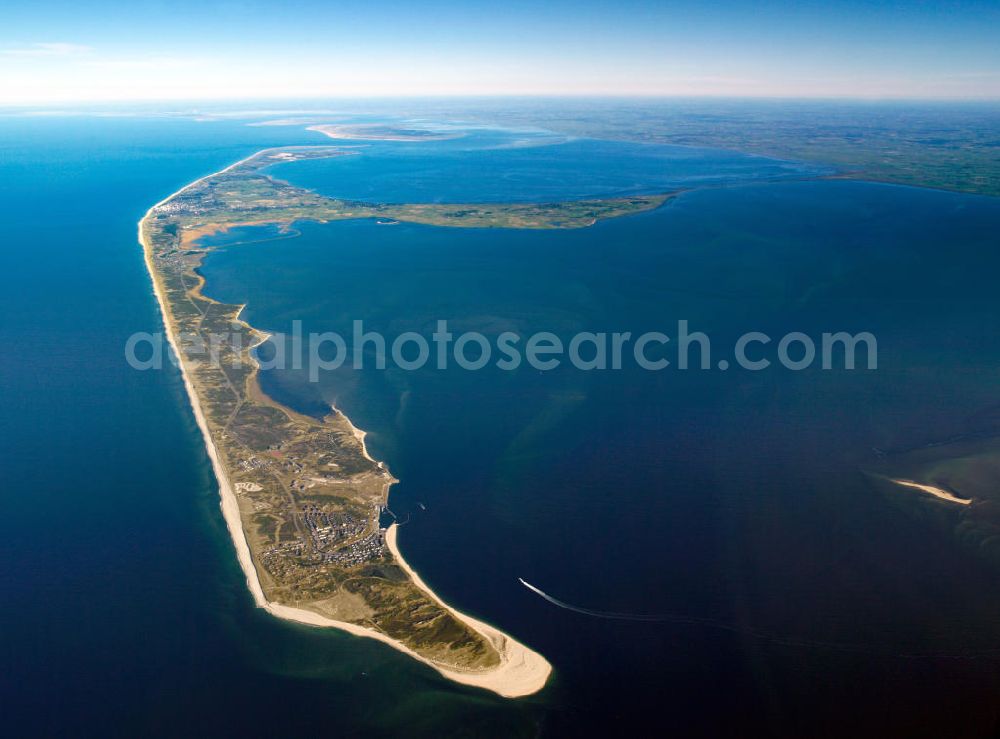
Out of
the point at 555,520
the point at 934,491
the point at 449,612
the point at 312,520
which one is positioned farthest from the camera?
the point at 934,491

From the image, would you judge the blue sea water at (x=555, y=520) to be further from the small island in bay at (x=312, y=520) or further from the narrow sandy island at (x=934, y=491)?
the narrow sandy island at (x=934, y=491)

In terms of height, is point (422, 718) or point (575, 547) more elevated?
point (575, 547)

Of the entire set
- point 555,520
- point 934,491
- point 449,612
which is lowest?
point 449,612

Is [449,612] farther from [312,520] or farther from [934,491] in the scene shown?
[934,491]

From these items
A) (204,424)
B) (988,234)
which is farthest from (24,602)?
(988,234)

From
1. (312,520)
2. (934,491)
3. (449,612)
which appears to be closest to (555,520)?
(449,612)

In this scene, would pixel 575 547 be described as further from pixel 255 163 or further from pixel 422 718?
pixel 255 163

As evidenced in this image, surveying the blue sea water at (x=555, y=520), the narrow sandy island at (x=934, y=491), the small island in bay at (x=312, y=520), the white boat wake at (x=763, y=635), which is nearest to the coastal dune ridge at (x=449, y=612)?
the small island in bay at (x=312, y=520)

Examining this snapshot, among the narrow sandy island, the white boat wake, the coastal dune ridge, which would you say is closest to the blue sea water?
the white boat wake

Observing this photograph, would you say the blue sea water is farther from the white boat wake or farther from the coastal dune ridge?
the coastal dune ridge
